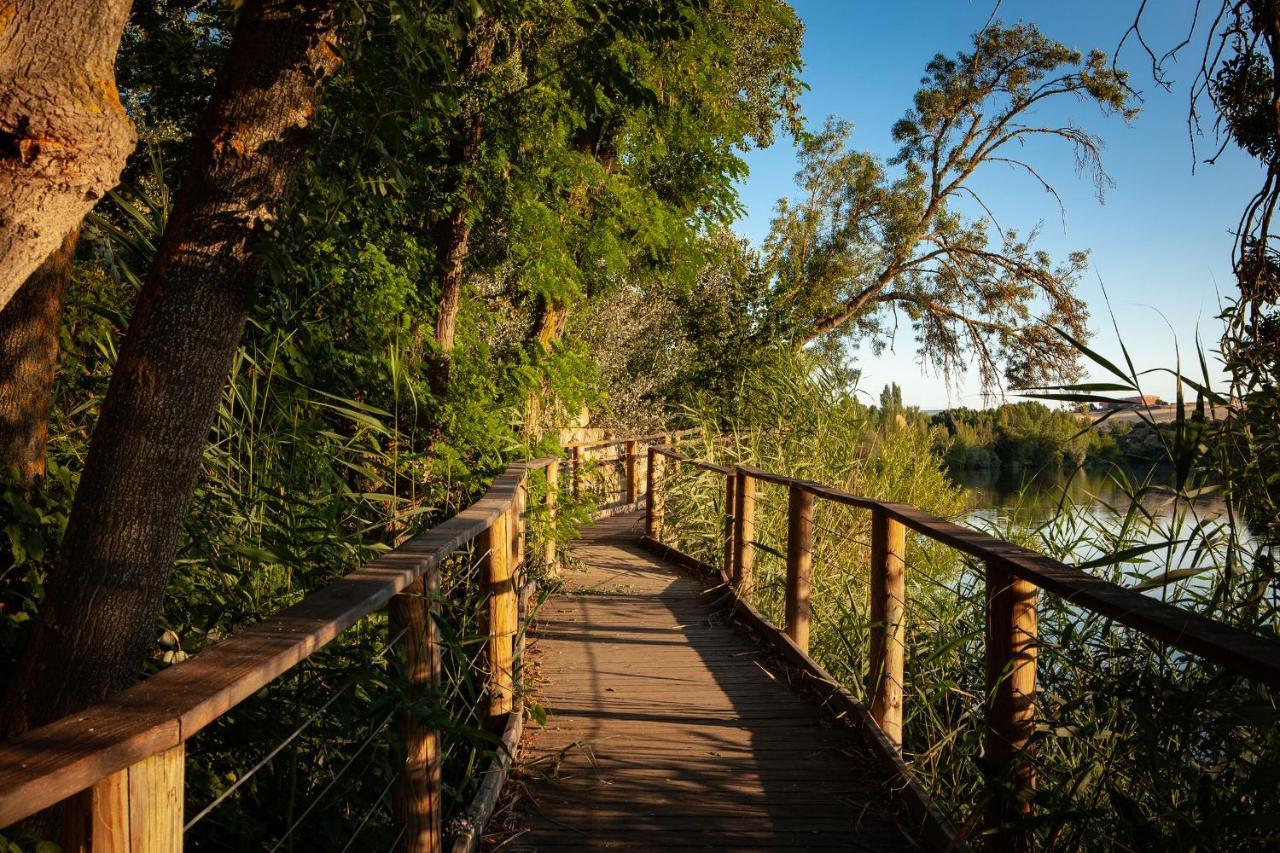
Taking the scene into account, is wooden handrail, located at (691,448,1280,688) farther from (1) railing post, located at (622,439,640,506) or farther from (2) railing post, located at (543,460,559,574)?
(1) railing post, located at (622,439,640,506)

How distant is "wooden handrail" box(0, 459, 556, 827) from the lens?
0.78 m

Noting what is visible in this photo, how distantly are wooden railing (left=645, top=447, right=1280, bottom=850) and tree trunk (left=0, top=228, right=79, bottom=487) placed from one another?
2.97 meters

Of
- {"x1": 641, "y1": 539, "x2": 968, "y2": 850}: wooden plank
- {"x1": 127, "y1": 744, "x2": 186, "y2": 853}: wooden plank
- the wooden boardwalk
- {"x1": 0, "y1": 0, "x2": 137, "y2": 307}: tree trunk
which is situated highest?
{"x1": 0, "y1": 0, "x2": 137, "y2": 307}: tree trunk

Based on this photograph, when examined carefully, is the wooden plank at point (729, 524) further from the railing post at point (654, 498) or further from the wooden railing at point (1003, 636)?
the railing post at point (654, 498)

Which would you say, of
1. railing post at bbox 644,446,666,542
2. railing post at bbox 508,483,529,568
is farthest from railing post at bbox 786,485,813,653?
railing post at bbox 644,446,666,542

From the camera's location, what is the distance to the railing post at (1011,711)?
2031 mm

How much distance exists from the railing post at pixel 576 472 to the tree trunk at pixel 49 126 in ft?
18.5

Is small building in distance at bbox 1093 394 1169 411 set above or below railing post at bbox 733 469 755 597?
above

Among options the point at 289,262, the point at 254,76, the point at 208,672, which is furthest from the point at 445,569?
the point at 208,672

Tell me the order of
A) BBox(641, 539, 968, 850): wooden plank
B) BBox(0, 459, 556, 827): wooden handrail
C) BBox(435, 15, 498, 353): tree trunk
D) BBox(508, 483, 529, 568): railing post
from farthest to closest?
BBox(435, 15, 498, 353): tree trunk, BBox(508, 483, 529, 568): railing post, BBox(641, 539, 968, 850): wooden plank, BBox(0, 459, 556, 827): wooden handrail

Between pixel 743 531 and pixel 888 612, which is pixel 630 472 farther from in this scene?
pixel 888 612

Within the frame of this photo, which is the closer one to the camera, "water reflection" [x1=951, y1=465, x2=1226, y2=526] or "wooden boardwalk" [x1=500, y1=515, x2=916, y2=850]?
"water reflection" [x1=951, y1=465, x2=1226, y2=526]

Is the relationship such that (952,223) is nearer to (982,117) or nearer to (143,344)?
(982,117)

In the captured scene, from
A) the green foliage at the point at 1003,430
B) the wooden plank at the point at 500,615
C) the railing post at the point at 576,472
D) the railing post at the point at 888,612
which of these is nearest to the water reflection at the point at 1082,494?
the green foliage at the point at 1003,430
